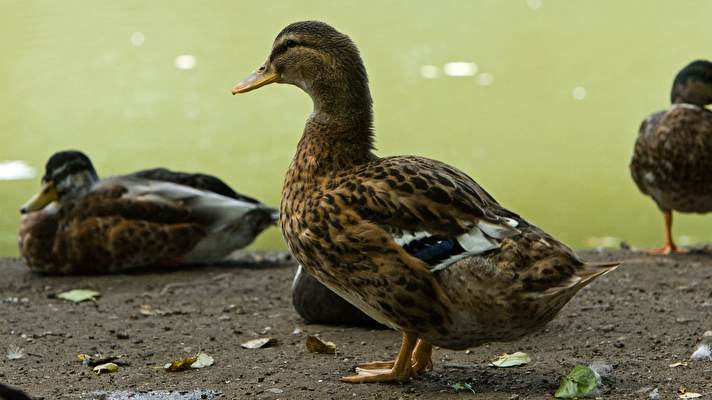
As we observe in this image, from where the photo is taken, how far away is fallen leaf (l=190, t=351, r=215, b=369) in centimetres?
493

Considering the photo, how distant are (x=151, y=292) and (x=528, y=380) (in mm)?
3100

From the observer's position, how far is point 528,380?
447 centimetres

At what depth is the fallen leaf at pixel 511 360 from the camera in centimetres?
478

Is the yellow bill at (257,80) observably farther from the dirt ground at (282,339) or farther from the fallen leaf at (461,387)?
the fallen leaf at (461,387)

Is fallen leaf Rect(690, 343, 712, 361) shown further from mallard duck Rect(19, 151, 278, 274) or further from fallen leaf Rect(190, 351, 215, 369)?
mallard duck Rect(19, 151, 278, 274)

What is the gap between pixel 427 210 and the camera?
416cm

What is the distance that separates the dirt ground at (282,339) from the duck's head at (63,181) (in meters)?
0.55

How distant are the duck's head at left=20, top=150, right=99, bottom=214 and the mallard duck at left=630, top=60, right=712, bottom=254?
3761mm

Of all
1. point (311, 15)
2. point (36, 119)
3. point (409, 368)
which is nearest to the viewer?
point (409, 368)

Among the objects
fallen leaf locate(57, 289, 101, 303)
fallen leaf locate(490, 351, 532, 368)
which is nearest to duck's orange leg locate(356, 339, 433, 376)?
fallen leaf locate(490, 351, 532, 368)

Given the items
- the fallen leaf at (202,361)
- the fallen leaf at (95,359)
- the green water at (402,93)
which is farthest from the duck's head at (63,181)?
the fallen leaf at (202,361)

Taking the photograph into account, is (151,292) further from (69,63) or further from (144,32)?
(144,32)

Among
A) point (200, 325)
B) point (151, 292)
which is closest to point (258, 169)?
point (151, 292)

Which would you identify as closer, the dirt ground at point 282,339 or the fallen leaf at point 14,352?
the dirt ground at point 282,339
